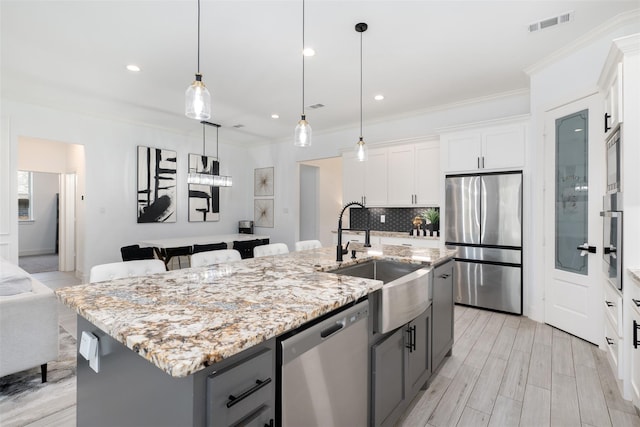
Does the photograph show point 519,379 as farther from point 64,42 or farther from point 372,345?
point 64,42

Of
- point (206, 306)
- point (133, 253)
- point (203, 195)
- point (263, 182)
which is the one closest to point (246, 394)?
point (206, 306)

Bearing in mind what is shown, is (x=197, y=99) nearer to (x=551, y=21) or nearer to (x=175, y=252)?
(x=551, y=21)

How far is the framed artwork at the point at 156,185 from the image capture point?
18.9 ft

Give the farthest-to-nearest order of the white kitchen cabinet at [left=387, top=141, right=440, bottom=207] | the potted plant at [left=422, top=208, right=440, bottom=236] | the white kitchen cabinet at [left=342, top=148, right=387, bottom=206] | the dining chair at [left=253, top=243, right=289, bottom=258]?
1. the white kitchen cabinet at [left=342, top=148, right=387, bottom=206]
2. the potted plant at [left=422, top=208, right=440, bottom=236]
3. the white kitchen cabinet at [left=387, top=141, right=440, bottom=207]
4. the dining chair at [left=253, top=243, right=289, bottom=258]

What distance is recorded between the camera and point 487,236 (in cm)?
395

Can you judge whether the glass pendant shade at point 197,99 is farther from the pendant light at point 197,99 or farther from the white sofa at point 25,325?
the white sofa at point 25,325

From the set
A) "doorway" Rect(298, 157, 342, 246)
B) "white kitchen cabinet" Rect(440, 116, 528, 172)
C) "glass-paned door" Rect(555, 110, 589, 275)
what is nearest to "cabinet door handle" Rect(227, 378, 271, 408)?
"glass-paned door" Rect(555, 110, 589, 275)

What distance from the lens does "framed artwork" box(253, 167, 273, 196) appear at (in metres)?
7.26

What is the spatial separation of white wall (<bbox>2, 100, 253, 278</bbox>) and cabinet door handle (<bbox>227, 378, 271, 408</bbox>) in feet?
18.1

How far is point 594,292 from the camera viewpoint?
2.97 m

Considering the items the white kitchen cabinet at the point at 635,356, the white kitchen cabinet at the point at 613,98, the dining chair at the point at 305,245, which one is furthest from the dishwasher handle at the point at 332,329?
the white kitchen cabinet at the point at 613,98

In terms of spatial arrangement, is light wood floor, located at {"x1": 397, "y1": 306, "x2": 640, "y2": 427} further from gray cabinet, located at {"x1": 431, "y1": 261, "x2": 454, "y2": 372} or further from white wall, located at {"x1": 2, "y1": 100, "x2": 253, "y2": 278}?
white wall, located at {"x1": 2, "y1": 100, "x2": 253, "y2": 278}

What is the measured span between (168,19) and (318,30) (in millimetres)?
1282

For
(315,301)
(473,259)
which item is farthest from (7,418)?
(473,259)
